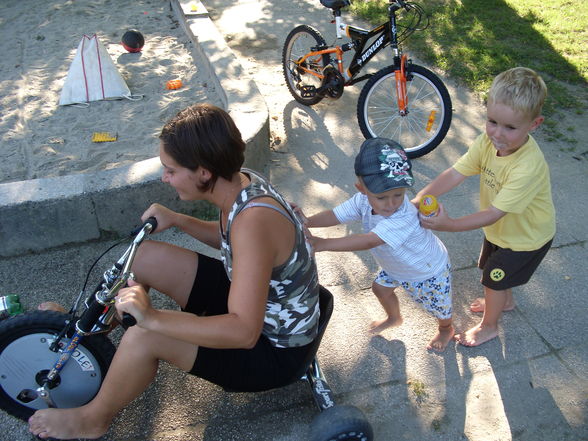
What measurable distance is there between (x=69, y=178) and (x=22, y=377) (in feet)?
Answer: 4.81

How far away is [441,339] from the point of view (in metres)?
2.65

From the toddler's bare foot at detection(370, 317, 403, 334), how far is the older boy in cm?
31

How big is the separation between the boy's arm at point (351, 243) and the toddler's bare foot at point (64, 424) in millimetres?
1135

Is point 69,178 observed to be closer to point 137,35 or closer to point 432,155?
point 432,155

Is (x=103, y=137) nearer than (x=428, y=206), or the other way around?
(x=428, y=206)

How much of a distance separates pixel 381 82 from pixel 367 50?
41cm

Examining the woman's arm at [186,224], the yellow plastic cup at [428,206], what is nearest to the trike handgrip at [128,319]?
the woman's arm at [186,224]

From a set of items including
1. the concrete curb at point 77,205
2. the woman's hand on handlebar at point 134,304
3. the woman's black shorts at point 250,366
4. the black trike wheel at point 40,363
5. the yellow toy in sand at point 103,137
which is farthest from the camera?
the yellow toy in sand at point 103,137

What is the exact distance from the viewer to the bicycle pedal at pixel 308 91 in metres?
4.84

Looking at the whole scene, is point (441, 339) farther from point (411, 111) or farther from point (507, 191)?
point (411, 111)

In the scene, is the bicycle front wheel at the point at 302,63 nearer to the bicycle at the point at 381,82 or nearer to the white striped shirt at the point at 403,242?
the bicycle at the point at 381,82

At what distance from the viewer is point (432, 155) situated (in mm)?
4246

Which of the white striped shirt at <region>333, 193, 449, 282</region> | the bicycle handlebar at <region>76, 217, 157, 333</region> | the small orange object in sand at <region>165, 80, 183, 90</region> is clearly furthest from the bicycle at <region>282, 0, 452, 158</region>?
the bicycle handlebar at <region>76, 217, 157, 333</region>

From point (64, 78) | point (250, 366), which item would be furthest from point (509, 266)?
point (64, 78)
